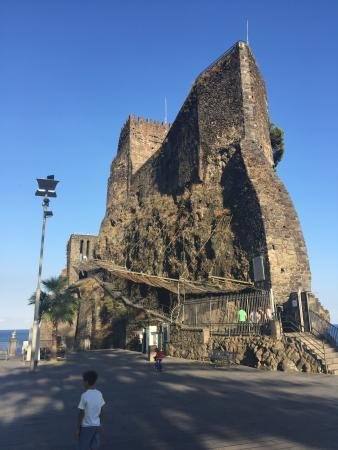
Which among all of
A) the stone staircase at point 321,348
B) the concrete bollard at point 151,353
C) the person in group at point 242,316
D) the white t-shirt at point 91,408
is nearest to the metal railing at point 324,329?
the stone staircase at point 321,348

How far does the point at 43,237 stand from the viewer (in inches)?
711

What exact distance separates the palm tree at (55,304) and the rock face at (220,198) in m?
6.98

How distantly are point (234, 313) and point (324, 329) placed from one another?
3.88 m

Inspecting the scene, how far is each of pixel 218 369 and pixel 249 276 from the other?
6.38 m

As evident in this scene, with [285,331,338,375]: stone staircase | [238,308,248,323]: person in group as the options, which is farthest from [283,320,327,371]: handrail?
[238,308,248,323]: person in group

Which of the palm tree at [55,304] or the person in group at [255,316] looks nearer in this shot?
the person in group at [255,316]

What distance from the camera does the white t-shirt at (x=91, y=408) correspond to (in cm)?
431

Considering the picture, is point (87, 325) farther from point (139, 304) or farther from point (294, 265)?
point (294, 265)

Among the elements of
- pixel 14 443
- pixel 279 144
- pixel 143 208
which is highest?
pixel 279 144

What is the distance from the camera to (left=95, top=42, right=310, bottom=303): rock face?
19.1 m

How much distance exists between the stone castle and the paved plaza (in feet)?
23.5

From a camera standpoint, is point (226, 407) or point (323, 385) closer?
point (226, 407)

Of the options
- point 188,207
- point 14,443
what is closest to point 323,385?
point 14,443

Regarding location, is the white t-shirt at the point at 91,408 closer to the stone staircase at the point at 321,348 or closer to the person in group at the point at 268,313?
the stone staircase at the point at 321,348
